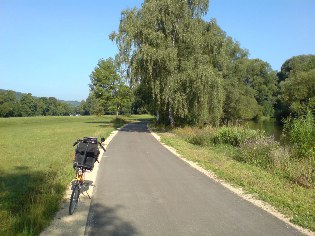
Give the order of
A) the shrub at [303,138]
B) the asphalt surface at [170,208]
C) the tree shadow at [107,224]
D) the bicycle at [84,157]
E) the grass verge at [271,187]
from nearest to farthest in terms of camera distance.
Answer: the tree shadow at [107,224] → the asphalt surface at [170,208] → the grass verge at [271,187] → the bicycle at [84,157] → the shrub at [303,138]

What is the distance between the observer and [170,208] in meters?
8.14

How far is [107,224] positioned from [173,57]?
23.6 m

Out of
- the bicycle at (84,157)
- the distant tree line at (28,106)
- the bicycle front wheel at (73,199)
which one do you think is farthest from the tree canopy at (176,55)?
the distant tree line at (28,106)

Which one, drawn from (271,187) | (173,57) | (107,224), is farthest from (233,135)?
(107,224)

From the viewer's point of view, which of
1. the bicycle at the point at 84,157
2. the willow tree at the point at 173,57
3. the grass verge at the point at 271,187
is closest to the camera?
the grass verge at the point at 271,187

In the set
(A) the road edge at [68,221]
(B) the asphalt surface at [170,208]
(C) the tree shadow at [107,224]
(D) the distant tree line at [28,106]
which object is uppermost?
(D) the distant tree line at [28,106]

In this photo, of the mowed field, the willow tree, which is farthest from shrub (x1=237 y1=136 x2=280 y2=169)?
the willow tree

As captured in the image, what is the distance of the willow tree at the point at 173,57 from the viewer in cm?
2973

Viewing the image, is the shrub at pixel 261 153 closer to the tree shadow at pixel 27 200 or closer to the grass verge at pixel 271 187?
the grass verge at pixel 271 187

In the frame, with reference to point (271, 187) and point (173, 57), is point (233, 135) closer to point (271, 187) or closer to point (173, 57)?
point (173, 57)

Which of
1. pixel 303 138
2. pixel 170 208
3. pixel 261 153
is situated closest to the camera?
pixel 170 208

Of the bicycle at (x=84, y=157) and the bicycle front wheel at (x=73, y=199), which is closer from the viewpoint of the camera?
the bicycle front wheel at (x=73, y=199)

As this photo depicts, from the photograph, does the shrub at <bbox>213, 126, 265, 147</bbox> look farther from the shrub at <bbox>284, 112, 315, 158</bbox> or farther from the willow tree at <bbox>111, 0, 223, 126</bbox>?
the willow tree at <bbox>111, 0, 223, 126</bbox>

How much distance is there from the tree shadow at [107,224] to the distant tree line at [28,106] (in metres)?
113
